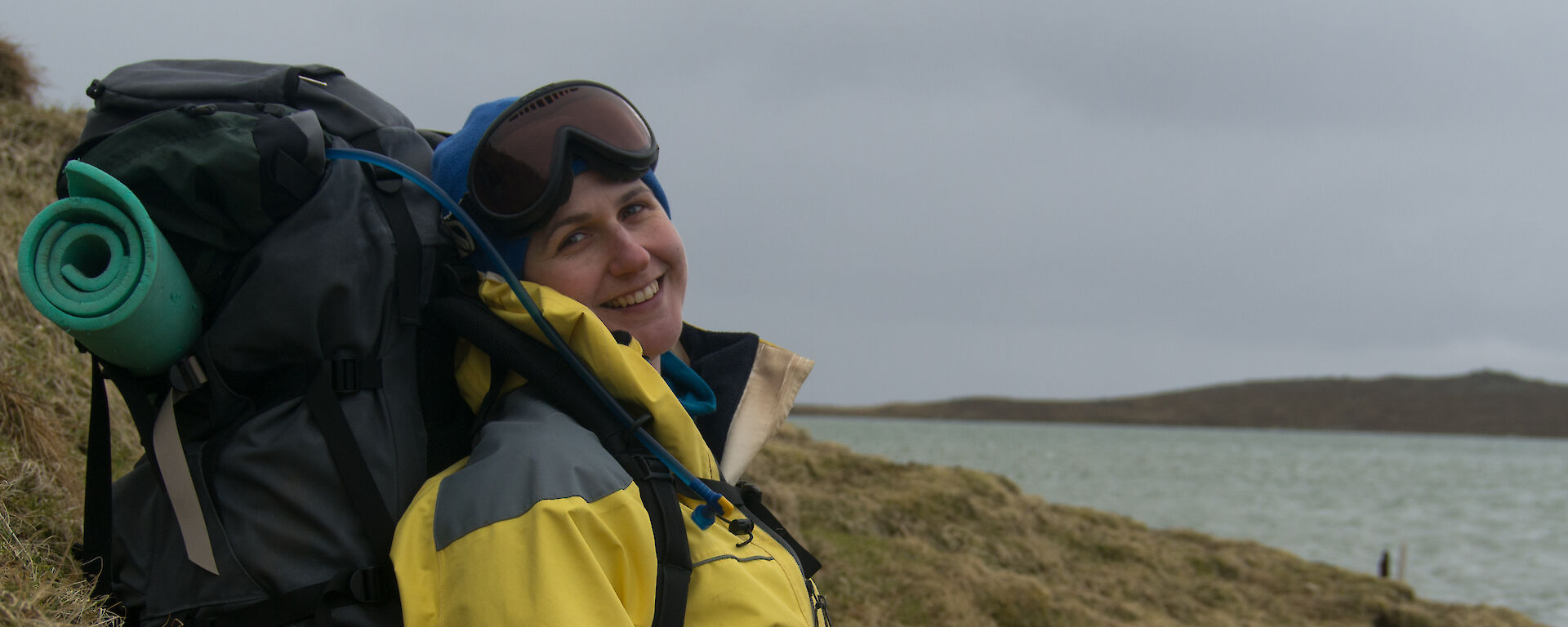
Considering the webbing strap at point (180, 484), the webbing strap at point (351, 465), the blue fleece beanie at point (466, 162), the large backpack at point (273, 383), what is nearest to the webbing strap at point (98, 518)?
the large backpack at point (273, 383)

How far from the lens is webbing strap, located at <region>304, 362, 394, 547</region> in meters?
1.85

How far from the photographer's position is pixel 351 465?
1852 millimetres

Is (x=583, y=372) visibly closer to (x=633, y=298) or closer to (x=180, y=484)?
(x=633, y=298)

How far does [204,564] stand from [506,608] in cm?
66

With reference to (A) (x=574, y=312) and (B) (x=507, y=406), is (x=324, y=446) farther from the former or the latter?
(A) (x=574, y=312)

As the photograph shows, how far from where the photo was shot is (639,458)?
202cm

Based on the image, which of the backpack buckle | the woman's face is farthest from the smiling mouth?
the backpack buckle

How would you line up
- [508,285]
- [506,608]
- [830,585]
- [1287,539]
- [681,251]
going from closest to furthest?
1. [506,608]
2. [508,285]
3. [681,251]
4. [830,585]
5. [1287,539]

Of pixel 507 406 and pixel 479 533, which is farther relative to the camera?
pixel 507 406

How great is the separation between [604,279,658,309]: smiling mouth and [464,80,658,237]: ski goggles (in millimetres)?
265

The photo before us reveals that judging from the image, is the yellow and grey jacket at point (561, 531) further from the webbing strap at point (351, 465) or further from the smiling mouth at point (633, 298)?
the smiling mouth at point (633, 298)

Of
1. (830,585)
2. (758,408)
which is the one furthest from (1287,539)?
(758,408)

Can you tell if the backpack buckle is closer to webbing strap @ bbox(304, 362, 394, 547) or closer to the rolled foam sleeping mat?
webbing strap @ bbox(304, 362, 394, 547)

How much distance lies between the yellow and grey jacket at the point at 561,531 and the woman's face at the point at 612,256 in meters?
0.17
